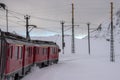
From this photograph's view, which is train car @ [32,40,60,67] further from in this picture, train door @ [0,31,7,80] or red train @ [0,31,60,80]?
train door @ [0,31,7,80]

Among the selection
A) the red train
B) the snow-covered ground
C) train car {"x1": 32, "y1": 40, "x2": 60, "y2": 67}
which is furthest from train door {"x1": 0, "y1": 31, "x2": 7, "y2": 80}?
train car {"x1": 32, "y1": 40, "x2": 60, "y2": 67}

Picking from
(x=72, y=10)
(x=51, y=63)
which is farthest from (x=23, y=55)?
(x=72, y=10)

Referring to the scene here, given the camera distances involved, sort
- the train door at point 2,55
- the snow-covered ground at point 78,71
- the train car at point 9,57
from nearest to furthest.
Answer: the train door at point 2,55 < the train car at point 9,57 < the snow-covered ground at point 78,71

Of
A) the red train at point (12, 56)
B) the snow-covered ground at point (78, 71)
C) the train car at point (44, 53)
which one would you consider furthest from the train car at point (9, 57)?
the train car at point (44, 53)

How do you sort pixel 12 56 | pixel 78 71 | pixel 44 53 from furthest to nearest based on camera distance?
1. pixel 44 53
2. pixel 78 71
3. pixel 12 56

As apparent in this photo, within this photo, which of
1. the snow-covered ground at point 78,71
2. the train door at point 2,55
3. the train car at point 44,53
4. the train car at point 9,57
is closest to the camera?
the train door at point 2,55

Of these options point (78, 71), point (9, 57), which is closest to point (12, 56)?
point (9, 57)

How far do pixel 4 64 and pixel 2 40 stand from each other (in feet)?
3.70

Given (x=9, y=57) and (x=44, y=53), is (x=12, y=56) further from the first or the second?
(x=44, y=53)

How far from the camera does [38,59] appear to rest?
34.0 m

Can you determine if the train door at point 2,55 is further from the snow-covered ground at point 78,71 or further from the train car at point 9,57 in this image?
the snow-covered ground at point 78,71

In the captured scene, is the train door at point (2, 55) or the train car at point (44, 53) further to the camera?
the train car at point (44, 53)

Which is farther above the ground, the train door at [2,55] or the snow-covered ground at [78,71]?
the train door at [2,55]

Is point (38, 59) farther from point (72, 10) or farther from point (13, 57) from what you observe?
point (72, 10)
